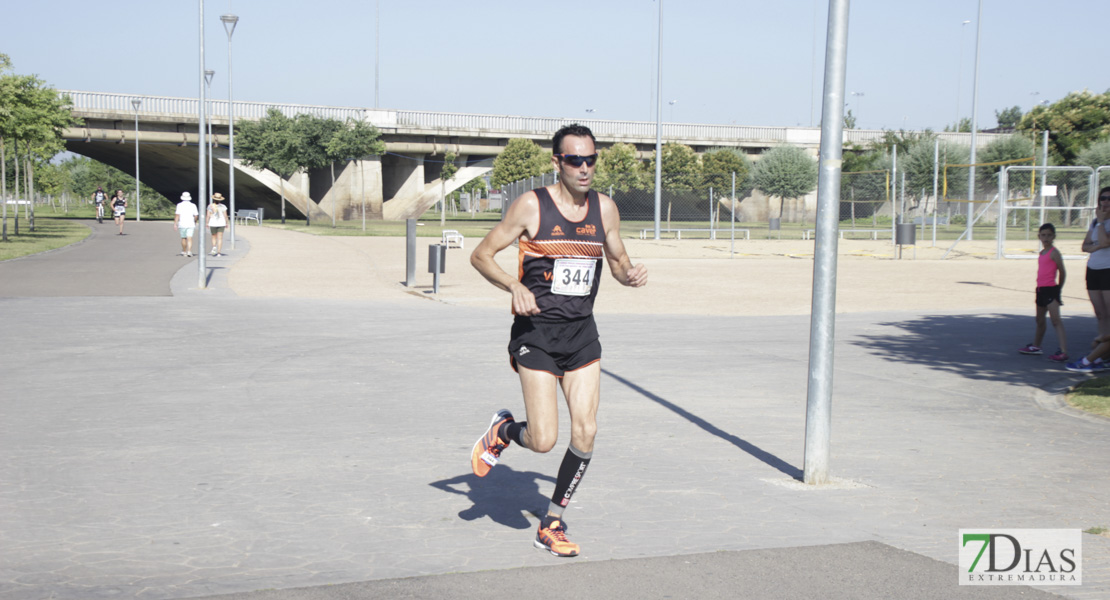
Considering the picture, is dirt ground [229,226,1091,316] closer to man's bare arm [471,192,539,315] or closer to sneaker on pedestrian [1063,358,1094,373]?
sneaker on pedestrian [1063,358,1094,373]

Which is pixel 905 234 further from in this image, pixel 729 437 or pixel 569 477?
pixel 569 477

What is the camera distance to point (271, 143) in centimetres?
5584

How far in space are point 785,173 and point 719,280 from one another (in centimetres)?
4095

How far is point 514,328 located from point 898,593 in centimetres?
197

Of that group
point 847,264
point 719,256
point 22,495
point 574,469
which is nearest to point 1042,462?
point 574,469

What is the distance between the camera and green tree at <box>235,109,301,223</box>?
54.9 metres

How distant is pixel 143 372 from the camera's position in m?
9.24

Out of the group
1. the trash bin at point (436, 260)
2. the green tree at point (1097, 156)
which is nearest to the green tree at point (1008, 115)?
the green tree at point (1097, 156)

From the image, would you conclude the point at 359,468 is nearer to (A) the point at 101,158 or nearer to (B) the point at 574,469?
(B) the point at 574,469

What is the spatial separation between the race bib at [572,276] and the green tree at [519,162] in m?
59.8

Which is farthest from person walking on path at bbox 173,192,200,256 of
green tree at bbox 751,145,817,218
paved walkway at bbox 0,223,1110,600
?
green tree at bbox 751,145,817,218

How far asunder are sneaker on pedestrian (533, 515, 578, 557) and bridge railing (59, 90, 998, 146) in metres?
Answer: 56.5

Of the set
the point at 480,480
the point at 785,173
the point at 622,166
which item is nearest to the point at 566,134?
the point at 480,480

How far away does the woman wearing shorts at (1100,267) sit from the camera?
10023mm
